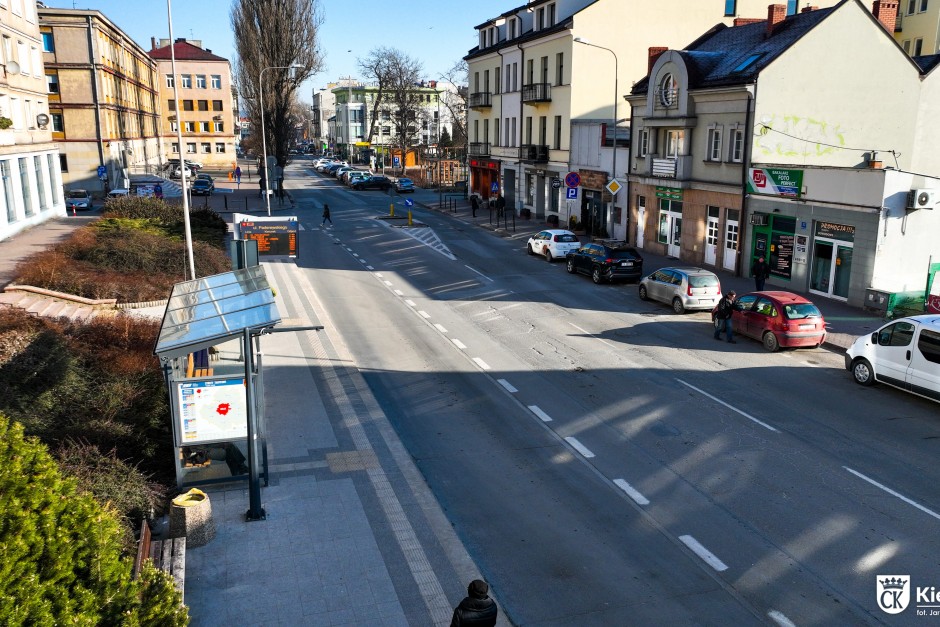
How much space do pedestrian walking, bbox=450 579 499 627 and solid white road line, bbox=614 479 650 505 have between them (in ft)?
16.2

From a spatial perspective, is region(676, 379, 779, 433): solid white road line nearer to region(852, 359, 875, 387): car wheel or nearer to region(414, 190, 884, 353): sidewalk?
region(852, 359, 875, 387): car wheel

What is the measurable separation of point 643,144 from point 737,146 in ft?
22.8

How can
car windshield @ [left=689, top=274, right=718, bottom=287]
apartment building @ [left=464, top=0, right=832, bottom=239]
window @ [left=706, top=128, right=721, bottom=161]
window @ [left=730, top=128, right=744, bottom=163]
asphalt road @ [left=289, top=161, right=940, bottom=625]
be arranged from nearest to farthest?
1. asphalt road @ [left=289, top=161, right=940, bottom=625]
2. car windshield @ [left=689, top=274, right=718, bottom=287]
3. window @ [left=730, top=128, right=744, bottom=163]
4. window @ [left=706, top=128, right=721, bottom=161]
5. apartment building @ [left=464, top=0, right=832, bottom=239]

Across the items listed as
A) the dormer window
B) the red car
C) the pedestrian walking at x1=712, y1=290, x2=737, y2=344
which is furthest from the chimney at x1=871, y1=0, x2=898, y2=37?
the pedestrian walking at x1=712, y1=290, x2=737, y2=344

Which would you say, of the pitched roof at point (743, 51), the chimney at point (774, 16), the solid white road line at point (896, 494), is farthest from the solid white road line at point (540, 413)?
the chimney at point (774, 16)

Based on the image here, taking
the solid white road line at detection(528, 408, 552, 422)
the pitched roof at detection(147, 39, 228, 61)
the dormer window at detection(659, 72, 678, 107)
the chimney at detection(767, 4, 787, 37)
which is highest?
the pitched roof at detection(147, 39, 228, 61)

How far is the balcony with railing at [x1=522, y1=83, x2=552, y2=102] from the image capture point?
1791 inches

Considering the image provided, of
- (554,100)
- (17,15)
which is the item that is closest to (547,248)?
(554,100)

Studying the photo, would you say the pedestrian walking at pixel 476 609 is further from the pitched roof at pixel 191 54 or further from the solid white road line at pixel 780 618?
the pitched roof at pixel 191 54

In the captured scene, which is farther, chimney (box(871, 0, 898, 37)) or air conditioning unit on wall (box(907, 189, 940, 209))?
chimney (box(871, 0, 898, 37))

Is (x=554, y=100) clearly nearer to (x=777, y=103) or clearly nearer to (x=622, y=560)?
(x=777, y=103)

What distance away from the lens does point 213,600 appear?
27.6 ft

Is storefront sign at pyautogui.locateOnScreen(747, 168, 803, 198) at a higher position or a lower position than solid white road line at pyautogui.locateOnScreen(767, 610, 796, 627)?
higher

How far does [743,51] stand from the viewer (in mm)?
30750
